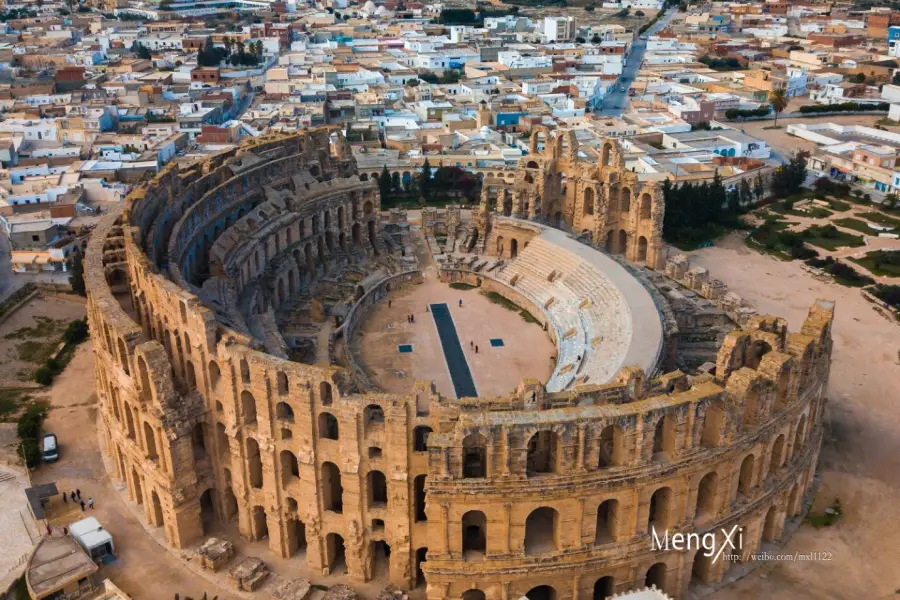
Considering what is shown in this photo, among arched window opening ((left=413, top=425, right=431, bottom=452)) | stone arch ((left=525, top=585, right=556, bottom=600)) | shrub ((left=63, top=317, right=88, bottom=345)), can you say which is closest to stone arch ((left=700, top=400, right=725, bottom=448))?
stone arch ((left=525, top=585, right=556, bottom=600))

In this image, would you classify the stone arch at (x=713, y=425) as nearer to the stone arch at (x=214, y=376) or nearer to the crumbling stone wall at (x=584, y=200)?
the stone arch at (x=214, y=376)

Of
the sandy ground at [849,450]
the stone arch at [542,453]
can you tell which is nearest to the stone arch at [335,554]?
the stone arch at [542,453]

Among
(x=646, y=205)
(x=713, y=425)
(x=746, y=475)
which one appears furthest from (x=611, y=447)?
(x=646, y=205)

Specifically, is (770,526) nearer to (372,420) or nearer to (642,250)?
(372,420)

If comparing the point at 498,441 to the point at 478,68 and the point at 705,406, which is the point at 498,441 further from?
the point at 478,68

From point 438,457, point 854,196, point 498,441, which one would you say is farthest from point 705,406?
point 854,196
